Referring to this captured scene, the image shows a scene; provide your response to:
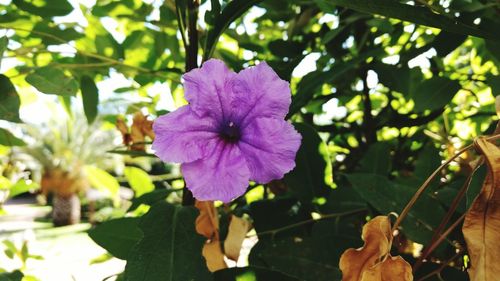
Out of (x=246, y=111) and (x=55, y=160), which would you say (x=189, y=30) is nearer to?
(x=246, y=111)

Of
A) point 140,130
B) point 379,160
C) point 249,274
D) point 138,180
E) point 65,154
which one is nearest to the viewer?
point 249,274

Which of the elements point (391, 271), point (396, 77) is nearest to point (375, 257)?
point (391, 271)

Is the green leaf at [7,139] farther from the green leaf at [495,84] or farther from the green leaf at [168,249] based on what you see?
the green leaf at [495,84]

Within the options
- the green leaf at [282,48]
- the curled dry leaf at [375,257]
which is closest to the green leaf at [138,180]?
the green leaf at [282,48]

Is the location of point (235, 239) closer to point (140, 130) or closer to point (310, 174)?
point (310, 174)

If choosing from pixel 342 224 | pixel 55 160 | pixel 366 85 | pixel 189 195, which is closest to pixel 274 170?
pixel 189 195

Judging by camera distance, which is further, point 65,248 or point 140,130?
point 65,248
